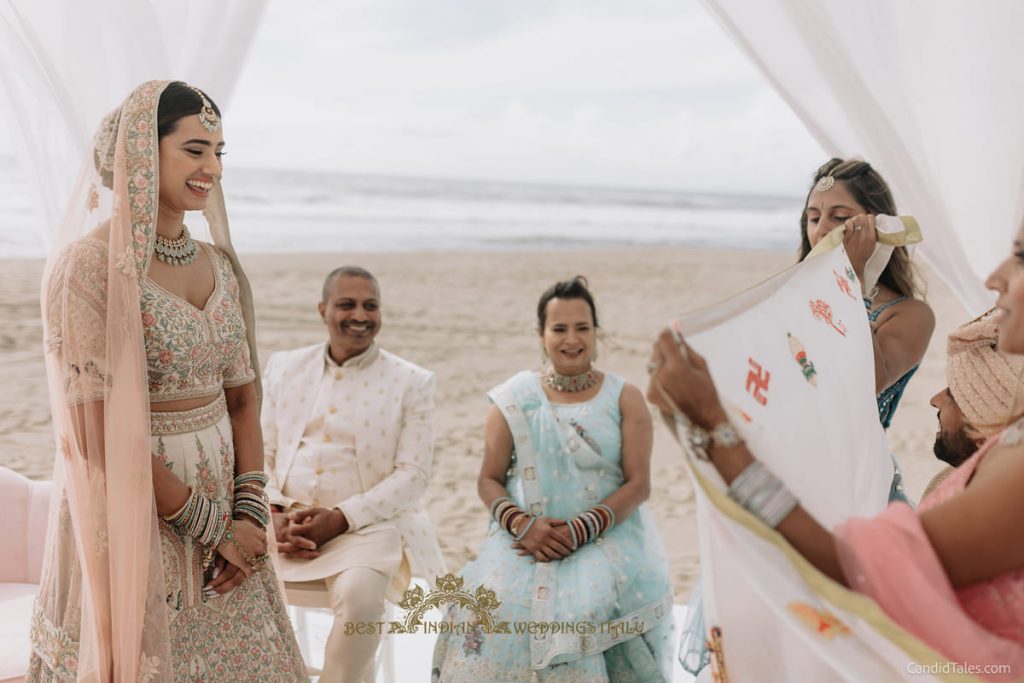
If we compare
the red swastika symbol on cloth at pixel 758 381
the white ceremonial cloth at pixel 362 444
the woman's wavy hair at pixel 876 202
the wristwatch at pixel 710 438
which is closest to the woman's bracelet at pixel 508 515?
A: the white ceremonial cloth at pixel 362 444

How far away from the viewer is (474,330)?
8742 millimetres

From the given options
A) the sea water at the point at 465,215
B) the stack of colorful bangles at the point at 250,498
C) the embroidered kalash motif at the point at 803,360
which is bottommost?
the stack of colorful bangles at the point at 250,498

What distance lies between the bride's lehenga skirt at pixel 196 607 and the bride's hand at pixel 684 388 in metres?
1.11

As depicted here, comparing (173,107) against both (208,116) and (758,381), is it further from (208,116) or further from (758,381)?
(758,381)

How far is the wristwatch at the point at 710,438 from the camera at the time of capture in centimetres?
113

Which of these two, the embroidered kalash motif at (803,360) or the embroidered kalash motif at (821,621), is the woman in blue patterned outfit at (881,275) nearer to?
the embroidered kalash motif at (803,360)

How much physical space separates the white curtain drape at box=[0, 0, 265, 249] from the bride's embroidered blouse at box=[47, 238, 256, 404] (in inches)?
31.4

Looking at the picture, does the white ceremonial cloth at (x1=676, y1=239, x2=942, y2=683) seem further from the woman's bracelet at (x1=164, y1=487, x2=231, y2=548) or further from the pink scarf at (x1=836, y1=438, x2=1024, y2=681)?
the woman's bracelet at (x1=164, y1=487, x2=231, y2=548)

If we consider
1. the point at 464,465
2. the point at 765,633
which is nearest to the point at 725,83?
the point at 464,465

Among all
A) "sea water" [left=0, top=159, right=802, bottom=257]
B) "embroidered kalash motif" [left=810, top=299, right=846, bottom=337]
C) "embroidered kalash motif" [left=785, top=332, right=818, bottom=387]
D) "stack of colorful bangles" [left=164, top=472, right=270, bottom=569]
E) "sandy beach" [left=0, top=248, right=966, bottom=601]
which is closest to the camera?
"embroidered kalash motif" [left=785, top=332, right=818, bottom=387]

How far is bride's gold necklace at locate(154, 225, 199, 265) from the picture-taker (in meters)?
1.83

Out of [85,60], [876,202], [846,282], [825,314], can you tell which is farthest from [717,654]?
[85,60]

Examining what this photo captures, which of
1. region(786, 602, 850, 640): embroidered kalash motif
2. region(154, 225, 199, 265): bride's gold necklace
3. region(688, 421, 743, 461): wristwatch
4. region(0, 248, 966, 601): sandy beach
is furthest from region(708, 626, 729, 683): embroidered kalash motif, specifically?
region(0, 248, 966, 601): sandy beach

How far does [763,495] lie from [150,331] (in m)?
1.23
